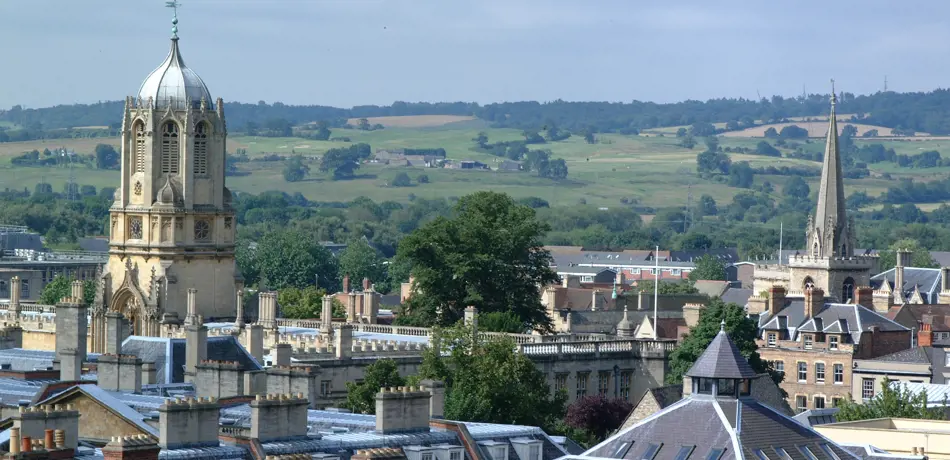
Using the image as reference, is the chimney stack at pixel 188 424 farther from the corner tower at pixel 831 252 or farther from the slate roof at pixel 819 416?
the corner tower at pixel 831 252

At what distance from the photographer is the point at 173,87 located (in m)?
94.1

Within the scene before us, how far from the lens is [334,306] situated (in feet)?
375

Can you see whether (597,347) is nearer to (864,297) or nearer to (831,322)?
(831,322)

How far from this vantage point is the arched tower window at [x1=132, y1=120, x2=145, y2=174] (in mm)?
94500

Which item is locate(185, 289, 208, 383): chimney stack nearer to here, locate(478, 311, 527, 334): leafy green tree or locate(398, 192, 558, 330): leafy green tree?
locate(478, 311, 527, 334): leafy green tree

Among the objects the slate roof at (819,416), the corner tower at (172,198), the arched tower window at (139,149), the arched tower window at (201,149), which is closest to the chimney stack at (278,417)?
the slate roof at (819,416)

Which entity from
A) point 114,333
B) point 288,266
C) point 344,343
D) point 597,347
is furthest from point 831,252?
point 114,333

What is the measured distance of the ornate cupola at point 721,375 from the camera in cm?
4866

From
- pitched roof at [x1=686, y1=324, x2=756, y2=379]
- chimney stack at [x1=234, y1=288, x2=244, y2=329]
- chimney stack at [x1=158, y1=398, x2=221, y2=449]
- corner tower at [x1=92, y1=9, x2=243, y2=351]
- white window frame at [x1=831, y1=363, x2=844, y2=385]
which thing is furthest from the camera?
white window frame at [x1=831, y1=363, x2=844, y2=385]

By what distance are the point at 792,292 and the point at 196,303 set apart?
196 ft

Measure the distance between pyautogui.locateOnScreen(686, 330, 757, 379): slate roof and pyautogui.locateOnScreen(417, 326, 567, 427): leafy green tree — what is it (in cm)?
1530

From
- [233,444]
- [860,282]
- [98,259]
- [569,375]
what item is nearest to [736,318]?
[569,375]

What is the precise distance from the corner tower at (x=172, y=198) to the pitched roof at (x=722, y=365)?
45.3m

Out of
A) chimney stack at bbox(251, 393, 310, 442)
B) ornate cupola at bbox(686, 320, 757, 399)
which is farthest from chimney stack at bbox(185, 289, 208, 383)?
chimney stack at bbox(251, 393, 310, 442)
